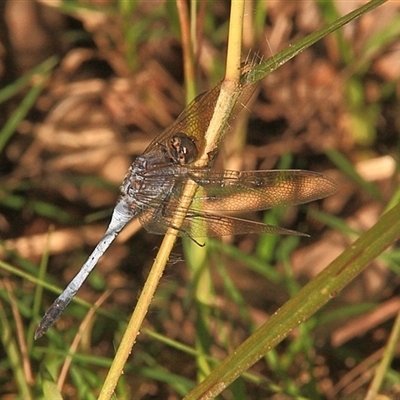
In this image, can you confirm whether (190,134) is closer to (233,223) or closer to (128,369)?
(233,223)

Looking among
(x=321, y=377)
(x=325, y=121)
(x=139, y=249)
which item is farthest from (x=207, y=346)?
(x=325, y=121)

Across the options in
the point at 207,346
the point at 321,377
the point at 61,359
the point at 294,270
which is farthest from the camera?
the point at 294,270

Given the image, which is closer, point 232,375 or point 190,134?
point 232,375

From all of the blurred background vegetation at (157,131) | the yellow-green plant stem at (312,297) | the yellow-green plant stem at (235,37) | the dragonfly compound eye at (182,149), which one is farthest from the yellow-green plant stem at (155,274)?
the blurred background vegetation at (157,131)

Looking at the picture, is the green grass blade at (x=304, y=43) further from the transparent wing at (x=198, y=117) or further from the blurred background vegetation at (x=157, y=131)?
the blurred background vegetation at (x=157, y=131)

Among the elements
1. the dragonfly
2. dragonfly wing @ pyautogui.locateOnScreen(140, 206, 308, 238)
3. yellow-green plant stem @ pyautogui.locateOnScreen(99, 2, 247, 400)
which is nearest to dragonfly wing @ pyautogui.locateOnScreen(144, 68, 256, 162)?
the dragonfly

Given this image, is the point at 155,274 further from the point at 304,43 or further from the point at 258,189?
the point at 258,189

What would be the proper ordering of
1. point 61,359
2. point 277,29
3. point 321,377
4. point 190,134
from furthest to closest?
point 277,29 < point 321,377 < point 61,359 < point 190,134
